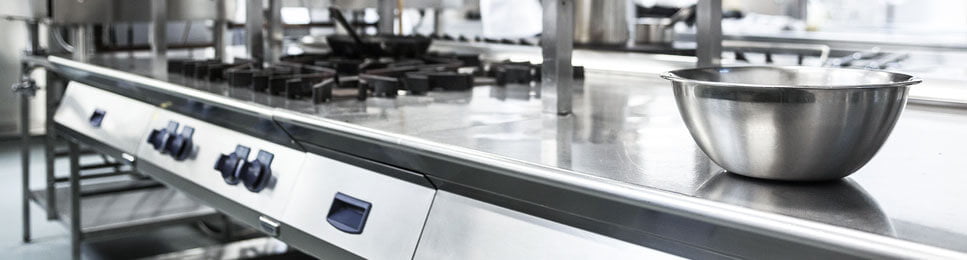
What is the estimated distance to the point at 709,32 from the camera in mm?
1598

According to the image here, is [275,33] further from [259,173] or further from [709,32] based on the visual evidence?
[709,32]

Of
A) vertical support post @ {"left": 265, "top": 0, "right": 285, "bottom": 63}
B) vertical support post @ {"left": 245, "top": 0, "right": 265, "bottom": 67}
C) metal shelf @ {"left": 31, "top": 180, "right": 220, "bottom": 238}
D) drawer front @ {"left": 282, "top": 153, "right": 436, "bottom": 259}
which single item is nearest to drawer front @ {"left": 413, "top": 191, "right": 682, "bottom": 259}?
drawer front @ {"left": 282, "top": 153, "right": 436, "bottom": 259}

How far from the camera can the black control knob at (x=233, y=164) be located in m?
1.38

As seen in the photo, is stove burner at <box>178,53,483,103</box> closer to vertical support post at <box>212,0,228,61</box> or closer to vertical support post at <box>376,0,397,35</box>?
vertical support post at <box>212,0,228,61</box>

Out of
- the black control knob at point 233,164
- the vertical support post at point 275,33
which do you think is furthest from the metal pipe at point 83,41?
the black control knob at point 233,164

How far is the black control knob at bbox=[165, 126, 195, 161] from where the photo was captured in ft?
5.25

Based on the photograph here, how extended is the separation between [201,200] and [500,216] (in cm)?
78

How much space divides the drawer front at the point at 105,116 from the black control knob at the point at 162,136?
9 cm

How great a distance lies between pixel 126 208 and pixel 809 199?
8.97 ft

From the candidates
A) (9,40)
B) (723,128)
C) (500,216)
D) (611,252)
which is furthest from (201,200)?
(9,40)

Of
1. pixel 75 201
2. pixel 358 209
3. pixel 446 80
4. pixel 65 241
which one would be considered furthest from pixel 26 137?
pixel 358 209

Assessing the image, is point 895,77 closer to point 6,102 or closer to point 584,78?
point 584,78

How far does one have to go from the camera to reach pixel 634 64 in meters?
1.96

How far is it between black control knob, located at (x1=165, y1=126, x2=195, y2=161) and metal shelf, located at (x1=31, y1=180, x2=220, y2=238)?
3.69 ft
